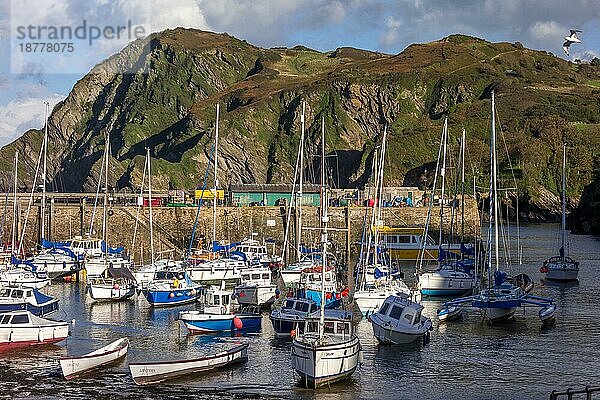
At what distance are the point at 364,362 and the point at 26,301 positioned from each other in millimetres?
16252

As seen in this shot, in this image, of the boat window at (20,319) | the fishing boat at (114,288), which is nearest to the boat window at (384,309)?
the boat window at (20,319)

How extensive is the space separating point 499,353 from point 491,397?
25.9ft

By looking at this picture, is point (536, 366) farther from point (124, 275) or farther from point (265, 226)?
point (265, 226)

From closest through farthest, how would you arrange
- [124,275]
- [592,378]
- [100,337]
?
[592,378] → [100,337] → [124,275]

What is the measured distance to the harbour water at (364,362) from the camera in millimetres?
32281

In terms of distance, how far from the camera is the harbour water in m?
32.3

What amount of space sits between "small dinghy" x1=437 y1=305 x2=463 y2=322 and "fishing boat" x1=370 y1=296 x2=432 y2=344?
263 inches

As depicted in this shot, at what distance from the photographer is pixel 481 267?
6525 cm

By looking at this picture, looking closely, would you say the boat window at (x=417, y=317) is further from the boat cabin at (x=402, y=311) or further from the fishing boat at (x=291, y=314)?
the fishing boat at (x=291, y=314)

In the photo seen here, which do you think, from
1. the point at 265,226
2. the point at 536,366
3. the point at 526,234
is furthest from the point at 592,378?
the point at 526,234

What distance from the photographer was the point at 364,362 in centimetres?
3672

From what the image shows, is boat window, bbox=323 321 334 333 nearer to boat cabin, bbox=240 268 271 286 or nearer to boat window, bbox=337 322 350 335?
boat window, bbox=337 322 350 335

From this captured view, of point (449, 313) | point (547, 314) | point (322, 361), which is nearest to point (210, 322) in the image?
point (322, 361)

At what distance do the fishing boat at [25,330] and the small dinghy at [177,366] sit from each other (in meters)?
7.63
